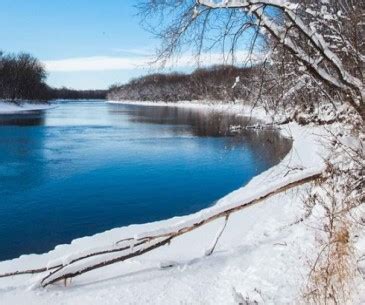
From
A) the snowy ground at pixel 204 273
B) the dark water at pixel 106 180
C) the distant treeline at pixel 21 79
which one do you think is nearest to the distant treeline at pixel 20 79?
the distant treeline at pixel 21 79

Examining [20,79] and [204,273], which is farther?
[20,79]

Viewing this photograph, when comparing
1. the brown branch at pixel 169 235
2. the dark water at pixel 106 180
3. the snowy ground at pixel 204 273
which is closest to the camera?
the snowy ground at pixel 204 273

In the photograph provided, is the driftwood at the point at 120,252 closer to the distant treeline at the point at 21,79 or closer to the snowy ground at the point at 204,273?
the snowy ground at the point at 204,273

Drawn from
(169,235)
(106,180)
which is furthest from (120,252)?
(106,180)

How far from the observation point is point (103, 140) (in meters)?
28.3

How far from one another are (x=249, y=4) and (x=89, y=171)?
14033 millimetres

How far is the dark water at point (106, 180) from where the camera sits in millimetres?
10984

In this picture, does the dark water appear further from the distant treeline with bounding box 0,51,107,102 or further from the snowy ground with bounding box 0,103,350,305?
the distant treeline with bounding box 0,51,107,102

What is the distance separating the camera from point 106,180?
52.5 ft

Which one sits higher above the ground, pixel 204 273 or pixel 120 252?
pixel 120 252

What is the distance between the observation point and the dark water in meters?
11.0

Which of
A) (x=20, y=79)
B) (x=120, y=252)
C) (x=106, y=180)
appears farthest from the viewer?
(x=20, y=79)

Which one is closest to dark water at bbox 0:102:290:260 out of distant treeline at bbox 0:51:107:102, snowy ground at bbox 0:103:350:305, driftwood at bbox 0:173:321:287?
snowy ground at bbox 0:103:350:305

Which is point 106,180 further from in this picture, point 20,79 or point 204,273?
point 20,79
